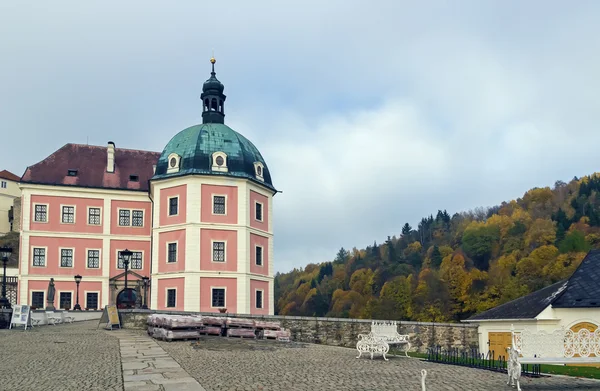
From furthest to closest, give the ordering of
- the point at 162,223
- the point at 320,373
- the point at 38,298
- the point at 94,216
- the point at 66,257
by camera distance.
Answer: the point at 94,216, the point at 66,257, the point at 38,298, the point at 162,223, the point at 320,373

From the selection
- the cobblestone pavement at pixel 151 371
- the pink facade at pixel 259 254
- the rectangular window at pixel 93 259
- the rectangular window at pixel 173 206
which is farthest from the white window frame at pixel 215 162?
the cobblestone pavement at pixel 151 371

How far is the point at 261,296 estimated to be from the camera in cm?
4016

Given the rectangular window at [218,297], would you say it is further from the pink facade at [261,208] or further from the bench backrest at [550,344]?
the bench backrest at [550,344]

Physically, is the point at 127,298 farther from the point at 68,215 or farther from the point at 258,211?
the point at 258,211

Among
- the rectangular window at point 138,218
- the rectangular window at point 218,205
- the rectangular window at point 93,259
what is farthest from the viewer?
the rectangular window at point 138,218

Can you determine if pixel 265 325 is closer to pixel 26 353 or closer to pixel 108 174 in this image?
pixel 26 353

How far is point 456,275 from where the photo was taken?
88375 mm

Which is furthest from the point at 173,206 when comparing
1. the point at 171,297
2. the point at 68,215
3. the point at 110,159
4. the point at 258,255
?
the point at 110,159

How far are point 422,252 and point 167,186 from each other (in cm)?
9714

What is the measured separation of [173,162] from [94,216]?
8.10m

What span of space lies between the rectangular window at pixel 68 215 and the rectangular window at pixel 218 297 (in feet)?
40.3

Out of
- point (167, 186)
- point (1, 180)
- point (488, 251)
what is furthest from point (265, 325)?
point (488, 251)

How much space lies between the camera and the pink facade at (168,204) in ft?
127

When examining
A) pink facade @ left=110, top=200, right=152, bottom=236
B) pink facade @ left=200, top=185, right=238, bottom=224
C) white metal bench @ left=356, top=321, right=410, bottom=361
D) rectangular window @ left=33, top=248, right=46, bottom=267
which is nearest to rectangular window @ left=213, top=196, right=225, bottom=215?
pink facade @ left=200, top=185, right=238, bottom=224
